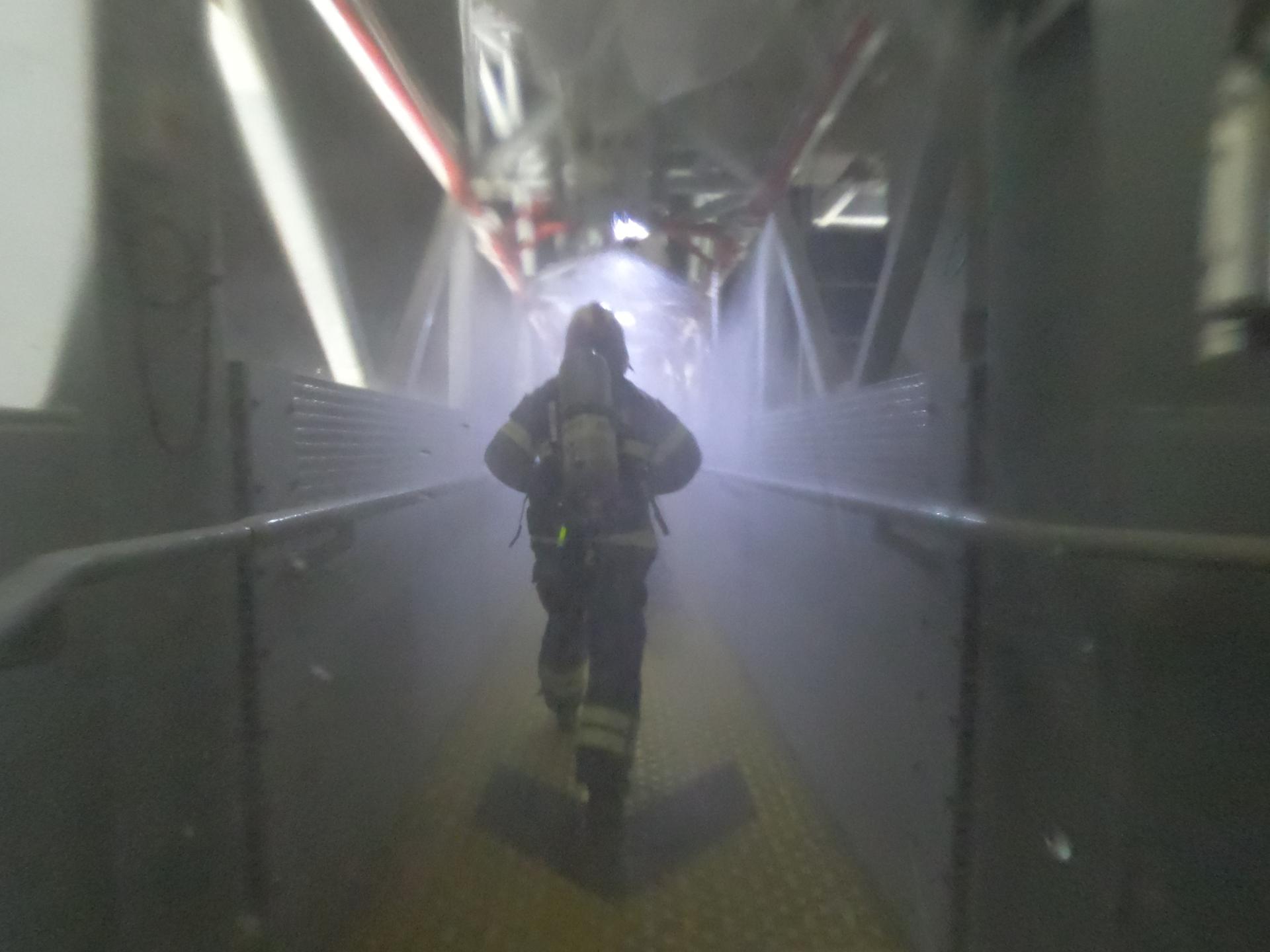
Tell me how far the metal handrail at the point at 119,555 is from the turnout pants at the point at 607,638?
0.86 m

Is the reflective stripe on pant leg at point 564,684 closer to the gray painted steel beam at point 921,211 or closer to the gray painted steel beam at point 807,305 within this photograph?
the gray painted steel beam at point 807,305

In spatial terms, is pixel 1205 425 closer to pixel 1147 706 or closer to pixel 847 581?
pixel 1147 706

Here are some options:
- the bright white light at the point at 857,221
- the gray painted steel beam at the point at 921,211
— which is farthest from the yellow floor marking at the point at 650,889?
the bright white light at the point at 857,221

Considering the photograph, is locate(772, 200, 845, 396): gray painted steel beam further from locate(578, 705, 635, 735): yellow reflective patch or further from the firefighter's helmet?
locate(578, 705, 635, 735): yellow reflective patch

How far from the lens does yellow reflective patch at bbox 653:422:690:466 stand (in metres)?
2.65

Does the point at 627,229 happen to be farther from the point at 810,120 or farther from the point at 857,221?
the point at 810,120

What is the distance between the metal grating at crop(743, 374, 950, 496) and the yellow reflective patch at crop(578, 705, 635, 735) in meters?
0.87

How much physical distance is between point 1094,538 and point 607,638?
1.55 meters

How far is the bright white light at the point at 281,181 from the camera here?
1741 millimetres

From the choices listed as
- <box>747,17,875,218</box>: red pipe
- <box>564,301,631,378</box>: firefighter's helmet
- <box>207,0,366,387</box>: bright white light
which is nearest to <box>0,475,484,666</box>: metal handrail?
<box>207,0,366,387</box>: bright white light

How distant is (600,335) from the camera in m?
2.79

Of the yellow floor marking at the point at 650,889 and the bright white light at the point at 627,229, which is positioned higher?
the bright white light at the point at 627,229

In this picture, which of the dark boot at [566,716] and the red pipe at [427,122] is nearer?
the red pipe at [427,122]

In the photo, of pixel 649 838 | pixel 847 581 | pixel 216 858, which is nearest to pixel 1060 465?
pixel 847 581
